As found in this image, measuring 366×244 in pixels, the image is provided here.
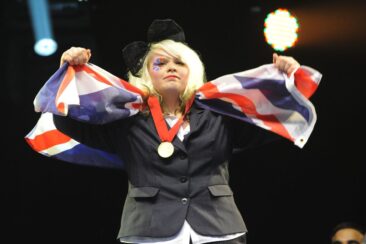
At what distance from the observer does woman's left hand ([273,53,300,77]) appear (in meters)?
1.84

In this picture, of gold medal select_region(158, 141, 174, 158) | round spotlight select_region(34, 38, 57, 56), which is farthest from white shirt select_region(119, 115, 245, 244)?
round spotlight select_region(34, 38, 57, 56)

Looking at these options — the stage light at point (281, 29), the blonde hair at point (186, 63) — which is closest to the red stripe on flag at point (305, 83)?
the blonde hair at point (186, 63)

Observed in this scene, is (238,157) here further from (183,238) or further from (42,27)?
(183,238)

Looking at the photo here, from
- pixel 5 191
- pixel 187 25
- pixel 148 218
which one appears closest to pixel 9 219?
pixel 5 191

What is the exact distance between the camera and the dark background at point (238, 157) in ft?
10.9

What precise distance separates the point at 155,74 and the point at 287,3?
1.60m

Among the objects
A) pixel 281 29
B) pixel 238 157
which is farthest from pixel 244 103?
pixel 238 157

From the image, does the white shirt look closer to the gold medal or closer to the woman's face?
the gold medal

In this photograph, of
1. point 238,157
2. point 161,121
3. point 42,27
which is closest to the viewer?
point 161,121

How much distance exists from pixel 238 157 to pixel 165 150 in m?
2.10

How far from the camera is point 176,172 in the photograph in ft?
5.89

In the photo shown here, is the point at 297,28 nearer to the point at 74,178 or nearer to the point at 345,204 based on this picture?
the point at 345,204

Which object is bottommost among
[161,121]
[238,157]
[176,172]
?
[238,157]

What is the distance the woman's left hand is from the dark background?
1.54 m
